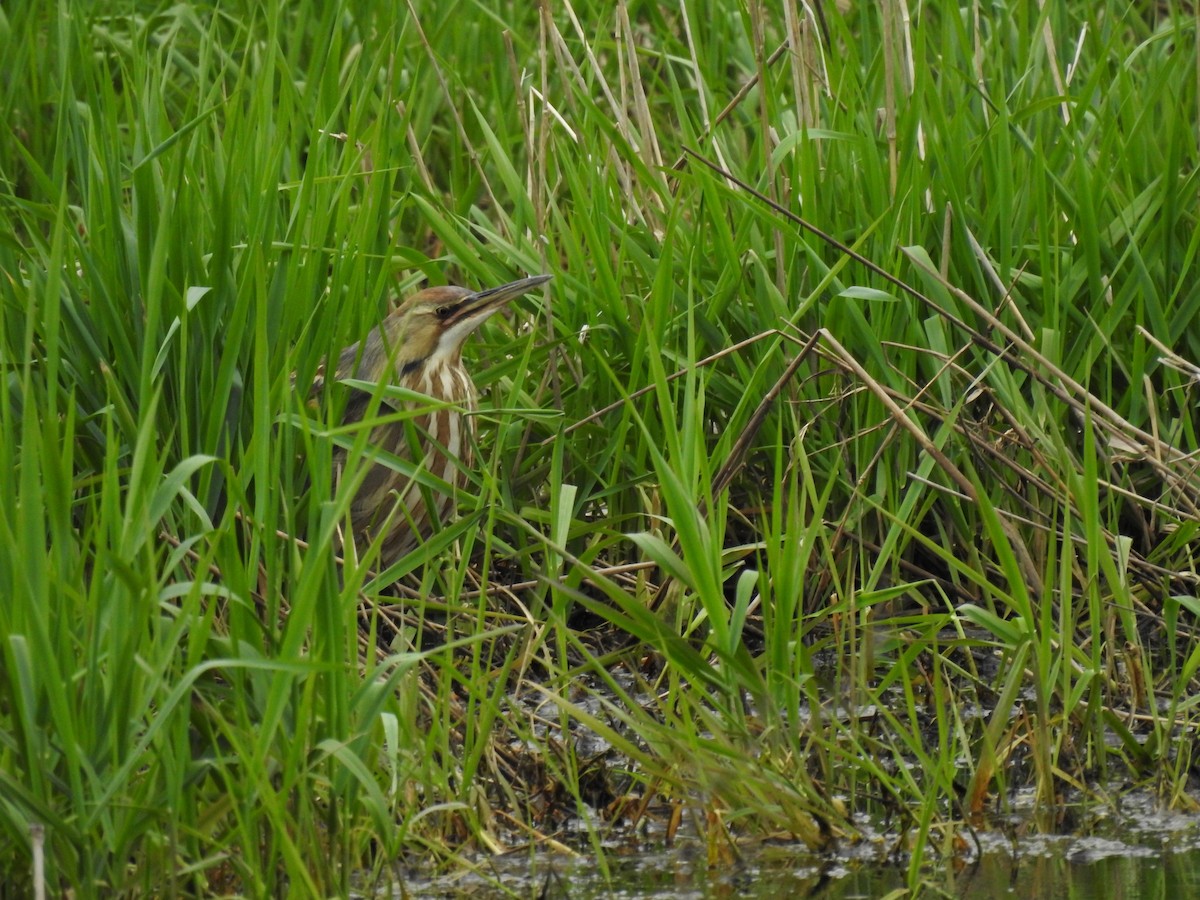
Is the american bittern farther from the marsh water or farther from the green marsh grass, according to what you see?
the marsh water

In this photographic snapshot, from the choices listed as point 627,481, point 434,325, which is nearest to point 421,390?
point 434,325

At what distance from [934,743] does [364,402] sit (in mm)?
1390

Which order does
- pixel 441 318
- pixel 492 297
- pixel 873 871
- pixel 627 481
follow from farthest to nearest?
pixel 441 318 < pixel 492 297 < pixel 627 481 < pixel 873 871

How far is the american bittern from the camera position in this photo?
A: 151 inches

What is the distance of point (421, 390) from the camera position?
4180 mm

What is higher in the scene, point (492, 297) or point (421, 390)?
point (492, 297)

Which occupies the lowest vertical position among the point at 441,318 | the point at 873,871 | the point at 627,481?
the point at 873,871

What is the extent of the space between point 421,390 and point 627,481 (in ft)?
2.56

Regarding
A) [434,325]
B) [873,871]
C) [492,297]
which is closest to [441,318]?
[434,325]

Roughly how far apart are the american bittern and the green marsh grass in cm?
10

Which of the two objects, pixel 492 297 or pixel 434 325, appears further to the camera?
pixel 434 325

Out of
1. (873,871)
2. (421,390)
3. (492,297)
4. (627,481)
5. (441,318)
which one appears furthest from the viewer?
(421,390)

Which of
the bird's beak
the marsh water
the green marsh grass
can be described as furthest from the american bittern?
the marsh water

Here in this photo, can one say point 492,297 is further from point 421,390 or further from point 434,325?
point 421,390
